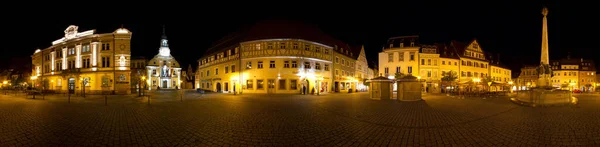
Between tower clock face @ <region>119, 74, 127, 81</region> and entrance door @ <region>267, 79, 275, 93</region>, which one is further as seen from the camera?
entrance door @ <region>267, 79, 275, 93</region>

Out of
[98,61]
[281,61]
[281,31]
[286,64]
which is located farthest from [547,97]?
[98,61]

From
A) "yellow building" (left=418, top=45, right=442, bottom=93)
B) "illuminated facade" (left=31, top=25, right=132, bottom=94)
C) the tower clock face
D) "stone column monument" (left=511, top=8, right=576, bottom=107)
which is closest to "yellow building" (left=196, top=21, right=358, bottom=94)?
the tower clock face

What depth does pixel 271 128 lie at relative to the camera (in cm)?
791

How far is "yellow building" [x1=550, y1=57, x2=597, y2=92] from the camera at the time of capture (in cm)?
7888

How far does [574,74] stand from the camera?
79188 mm

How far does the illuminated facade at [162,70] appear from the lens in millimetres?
75000

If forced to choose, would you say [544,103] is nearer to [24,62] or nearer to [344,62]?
[344,62]

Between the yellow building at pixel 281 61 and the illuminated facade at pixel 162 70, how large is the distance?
118 ft

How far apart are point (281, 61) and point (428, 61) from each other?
28.5m

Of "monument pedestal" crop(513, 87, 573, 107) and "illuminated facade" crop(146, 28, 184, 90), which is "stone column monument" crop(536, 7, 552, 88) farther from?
"illuminated facade" crop(146, 28, 184, 90)

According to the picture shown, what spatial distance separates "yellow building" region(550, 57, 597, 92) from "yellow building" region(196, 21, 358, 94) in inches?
2902

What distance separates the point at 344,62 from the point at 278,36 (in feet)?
51.5

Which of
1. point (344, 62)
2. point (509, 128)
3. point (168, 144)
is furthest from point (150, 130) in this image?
point (344, 62)

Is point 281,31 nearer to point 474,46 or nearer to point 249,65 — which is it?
point 249,65
